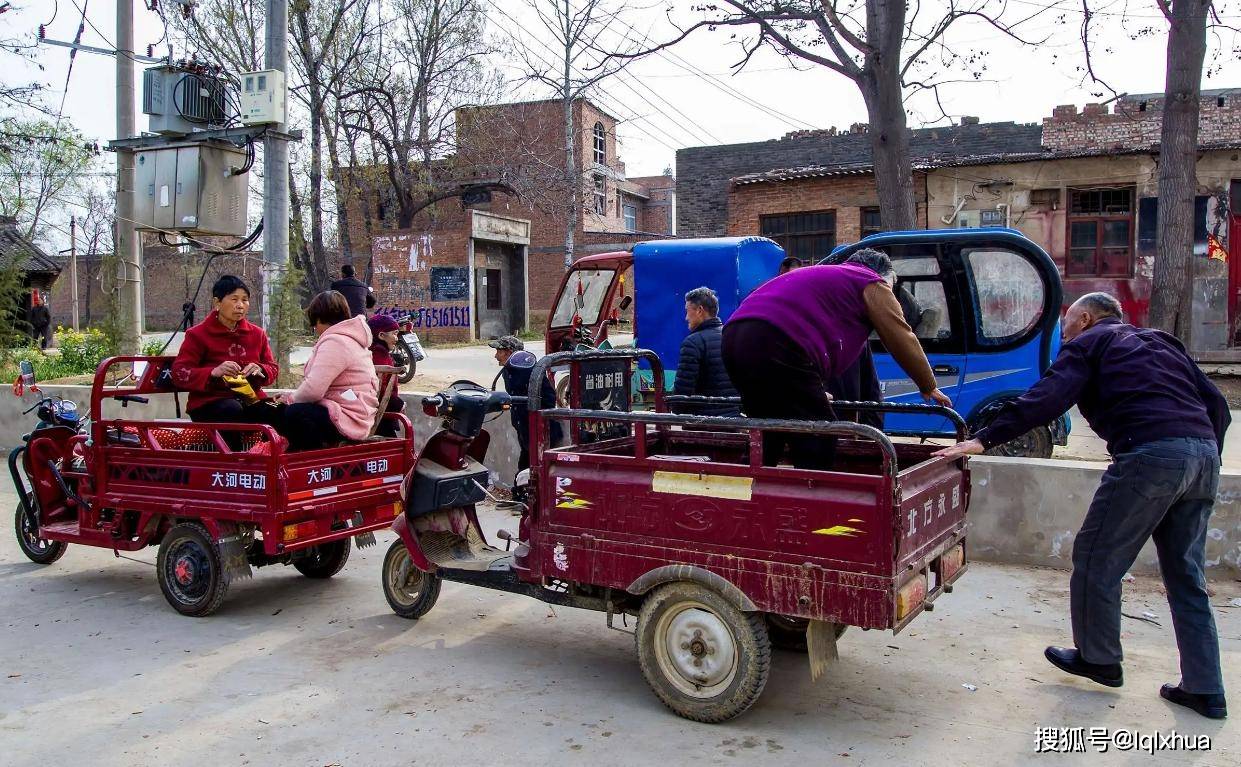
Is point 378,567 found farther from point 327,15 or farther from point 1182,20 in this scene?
point 327,15

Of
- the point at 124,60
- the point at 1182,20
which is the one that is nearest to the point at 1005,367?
the point at 1182,20

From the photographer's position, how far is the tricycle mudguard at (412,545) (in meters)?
4.89

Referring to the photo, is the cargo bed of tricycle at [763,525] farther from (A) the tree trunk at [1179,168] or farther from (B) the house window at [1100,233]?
(B) the house window at [1100,233]

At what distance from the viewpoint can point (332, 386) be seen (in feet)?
17.9

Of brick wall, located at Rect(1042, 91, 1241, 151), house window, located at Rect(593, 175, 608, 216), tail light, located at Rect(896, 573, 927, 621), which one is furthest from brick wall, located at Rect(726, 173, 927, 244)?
tail light, located at Rect(896, 573, 927, 621)

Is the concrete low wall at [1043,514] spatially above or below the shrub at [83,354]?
below

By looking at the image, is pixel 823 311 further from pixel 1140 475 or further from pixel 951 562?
pixel 1140 475

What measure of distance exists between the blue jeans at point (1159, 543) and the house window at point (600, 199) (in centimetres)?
3460

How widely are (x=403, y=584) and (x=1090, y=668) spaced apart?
3.55 m

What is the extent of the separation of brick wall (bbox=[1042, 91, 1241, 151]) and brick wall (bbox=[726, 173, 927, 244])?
11.1 feet

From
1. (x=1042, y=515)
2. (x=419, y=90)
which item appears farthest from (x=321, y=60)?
(x=1042, y=515)

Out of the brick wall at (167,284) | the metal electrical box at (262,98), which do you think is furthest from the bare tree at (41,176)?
the metal electrical box at (262,98)

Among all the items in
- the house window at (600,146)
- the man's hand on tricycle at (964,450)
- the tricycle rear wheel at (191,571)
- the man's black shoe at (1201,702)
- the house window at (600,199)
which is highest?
the house window at (600,146)

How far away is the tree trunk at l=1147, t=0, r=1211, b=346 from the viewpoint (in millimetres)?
10000
